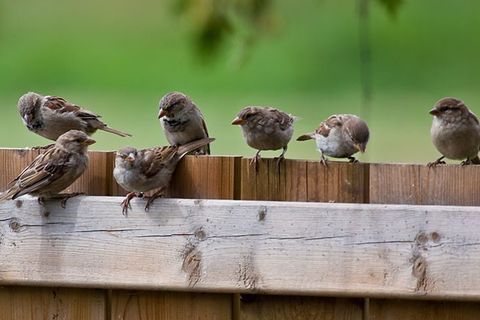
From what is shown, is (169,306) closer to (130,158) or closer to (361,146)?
(130,158)

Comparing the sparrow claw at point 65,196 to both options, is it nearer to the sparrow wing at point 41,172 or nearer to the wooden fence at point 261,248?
the wooden fence at point 261,248

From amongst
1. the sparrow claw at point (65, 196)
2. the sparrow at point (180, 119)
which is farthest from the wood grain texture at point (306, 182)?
the sparrow at point (180, 119)

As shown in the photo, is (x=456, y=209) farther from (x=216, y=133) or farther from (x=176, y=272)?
(x=216, y=133)

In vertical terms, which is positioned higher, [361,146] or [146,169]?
[361,146]

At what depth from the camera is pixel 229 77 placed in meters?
9.86

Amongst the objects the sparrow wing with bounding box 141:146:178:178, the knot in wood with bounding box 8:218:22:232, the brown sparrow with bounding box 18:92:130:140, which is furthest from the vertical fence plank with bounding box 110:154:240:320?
the brown sparrow with bounding box 18:92:130:140

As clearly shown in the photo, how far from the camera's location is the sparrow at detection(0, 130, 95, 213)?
4.10 meters

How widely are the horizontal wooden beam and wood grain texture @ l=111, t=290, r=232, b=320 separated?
0.08m

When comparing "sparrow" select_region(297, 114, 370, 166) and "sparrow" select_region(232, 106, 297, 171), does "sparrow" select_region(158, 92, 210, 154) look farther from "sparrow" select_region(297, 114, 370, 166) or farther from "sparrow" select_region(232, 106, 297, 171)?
"sparrow" select_region(297, 114, 370, 166)

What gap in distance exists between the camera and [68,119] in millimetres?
6383

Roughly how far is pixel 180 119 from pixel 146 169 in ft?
4.65

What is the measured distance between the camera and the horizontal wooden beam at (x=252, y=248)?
3604mm

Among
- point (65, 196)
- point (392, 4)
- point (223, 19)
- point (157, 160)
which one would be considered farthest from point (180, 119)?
point (392, 4)

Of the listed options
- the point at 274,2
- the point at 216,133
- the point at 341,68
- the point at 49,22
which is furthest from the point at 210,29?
the point at 49,22
